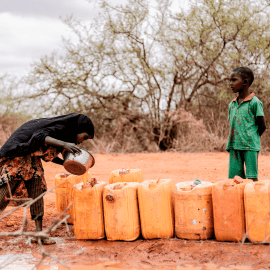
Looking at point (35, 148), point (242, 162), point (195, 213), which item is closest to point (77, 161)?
point (35, 148)

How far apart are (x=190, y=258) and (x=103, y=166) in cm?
539

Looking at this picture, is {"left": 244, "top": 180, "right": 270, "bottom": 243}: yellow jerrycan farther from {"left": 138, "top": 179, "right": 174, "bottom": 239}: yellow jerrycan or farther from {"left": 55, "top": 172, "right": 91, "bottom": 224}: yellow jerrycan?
{"left": 55, "top": 172, "right": 91, "bottom": 224}: yellow jerrycan

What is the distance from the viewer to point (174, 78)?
10875 millimetres

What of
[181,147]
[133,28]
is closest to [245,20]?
[133,28]

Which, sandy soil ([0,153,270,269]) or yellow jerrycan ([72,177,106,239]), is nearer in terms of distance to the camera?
sandy soil ([0,153,270,269])

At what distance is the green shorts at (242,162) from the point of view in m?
3.28

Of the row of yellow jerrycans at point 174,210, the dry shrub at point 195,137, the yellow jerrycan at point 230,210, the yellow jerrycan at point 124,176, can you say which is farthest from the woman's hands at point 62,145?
the dry shrub at point 195,137

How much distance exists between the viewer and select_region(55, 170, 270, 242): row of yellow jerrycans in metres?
2.74

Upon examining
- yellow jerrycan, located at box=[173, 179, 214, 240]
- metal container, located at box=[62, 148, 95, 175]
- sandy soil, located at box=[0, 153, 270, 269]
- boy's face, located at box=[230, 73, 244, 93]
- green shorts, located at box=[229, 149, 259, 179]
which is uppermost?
boy's face, located at box=[230, 73, 244, 93]

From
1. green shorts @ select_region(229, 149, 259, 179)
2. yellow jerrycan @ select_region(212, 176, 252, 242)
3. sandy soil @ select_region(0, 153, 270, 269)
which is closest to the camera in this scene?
sandy soil @ select_region(0, 153, 270, 269)

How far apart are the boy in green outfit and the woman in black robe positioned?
1546mm

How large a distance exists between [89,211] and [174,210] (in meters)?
0.84

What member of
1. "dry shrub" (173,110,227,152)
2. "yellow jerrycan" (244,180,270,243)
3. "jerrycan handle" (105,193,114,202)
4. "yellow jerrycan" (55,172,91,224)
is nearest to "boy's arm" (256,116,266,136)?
"yellow jerrycan" (244,180,270,243)

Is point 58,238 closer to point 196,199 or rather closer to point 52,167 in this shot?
point 196,199
